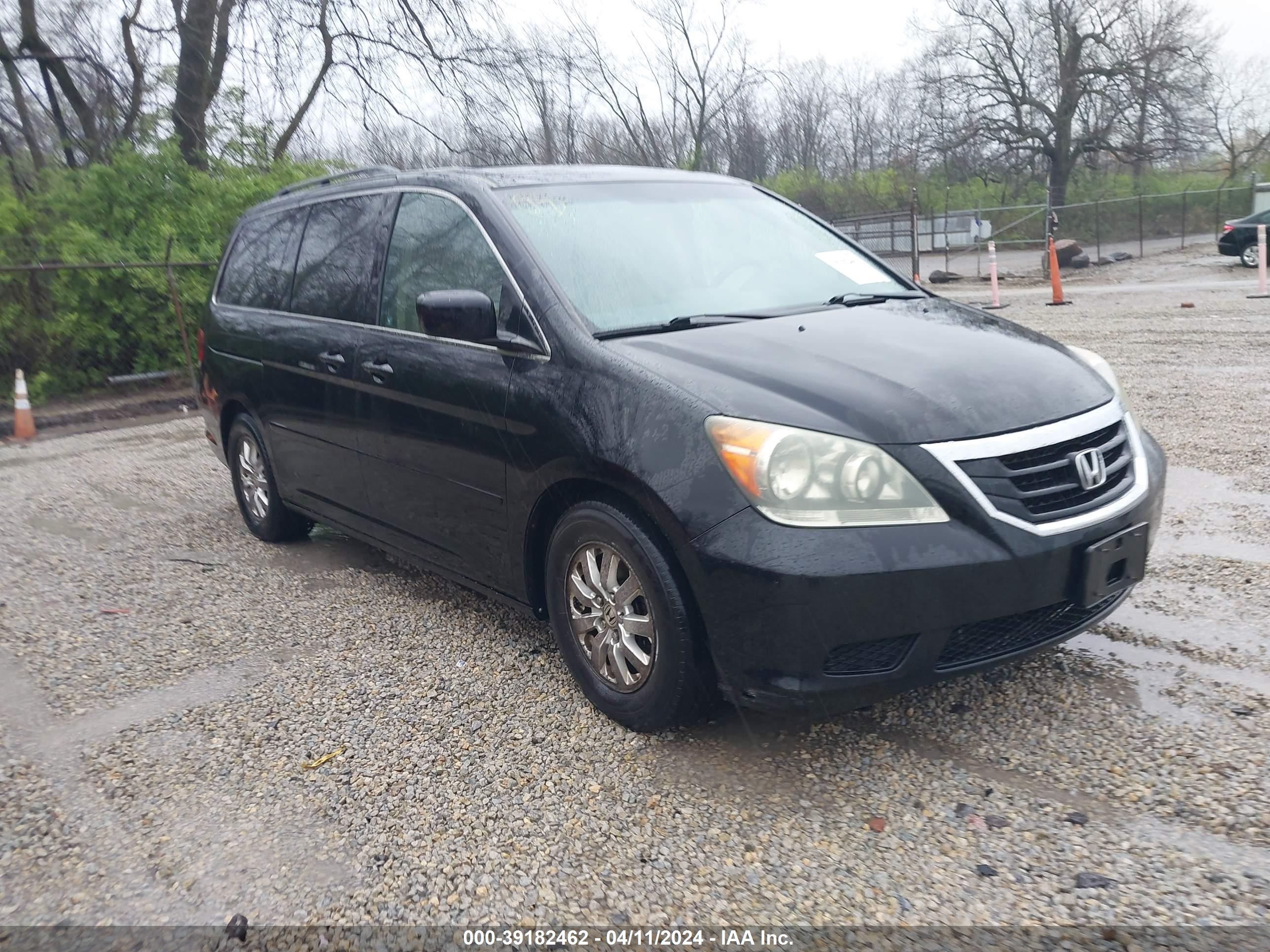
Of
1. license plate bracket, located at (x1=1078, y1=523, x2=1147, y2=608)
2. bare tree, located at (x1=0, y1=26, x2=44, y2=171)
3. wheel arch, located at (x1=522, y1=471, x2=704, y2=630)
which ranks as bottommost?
license plate bracket, located at (x1=1078, y1=523, x2=1147, y2=608)

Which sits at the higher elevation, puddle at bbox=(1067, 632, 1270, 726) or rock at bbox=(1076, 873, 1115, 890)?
puddle at bbox=(1067, 632, 1270, 726)

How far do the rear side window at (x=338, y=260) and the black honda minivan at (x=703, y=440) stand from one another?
0.02 m

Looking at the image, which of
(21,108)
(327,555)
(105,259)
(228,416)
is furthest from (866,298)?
(21,108)

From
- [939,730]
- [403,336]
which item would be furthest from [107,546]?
[939,730]

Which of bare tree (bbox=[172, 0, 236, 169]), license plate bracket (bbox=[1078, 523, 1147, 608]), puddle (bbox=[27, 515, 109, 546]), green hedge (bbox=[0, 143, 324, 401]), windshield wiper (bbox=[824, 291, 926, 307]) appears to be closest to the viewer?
license plate bracket (bbox=[1078, 523, 1147, 608])

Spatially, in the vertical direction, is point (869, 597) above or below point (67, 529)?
above

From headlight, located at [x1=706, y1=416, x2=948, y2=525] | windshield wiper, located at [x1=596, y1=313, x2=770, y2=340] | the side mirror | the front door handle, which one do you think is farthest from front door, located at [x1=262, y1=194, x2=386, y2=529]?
headlight, located at [x1=706, y1=416, x2=948, y2=525]

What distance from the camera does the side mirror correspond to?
3748 millimetres

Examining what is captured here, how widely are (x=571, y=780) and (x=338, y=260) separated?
2830 millimetres

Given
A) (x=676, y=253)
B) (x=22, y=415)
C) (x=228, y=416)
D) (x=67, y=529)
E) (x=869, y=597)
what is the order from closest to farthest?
(x=869, y=597), (x=676, y=253), (x=228, y=416), (x=67, y=529), (x=22, y=415)

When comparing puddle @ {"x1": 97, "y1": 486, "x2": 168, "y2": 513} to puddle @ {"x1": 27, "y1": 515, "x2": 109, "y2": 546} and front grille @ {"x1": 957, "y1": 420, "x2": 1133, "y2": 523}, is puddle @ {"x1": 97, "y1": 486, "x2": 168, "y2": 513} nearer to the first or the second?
puddle @ {"x1": 27, "y1": 515, "x2": 109, "y2": 546}

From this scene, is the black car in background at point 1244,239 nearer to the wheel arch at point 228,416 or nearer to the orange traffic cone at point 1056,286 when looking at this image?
the orange traffic cone at point 1056,286

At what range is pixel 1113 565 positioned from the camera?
3.21m

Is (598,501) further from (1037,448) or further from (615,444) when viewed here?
(1037,448)
